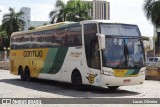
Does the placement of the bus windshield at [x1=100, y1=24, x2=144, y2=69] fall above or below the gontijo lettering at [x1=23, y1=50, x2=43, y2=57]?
above

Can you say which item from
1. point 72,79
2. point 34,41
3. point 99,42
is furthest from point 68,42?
point 34,41

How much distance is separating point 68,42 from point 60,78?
2120 millimetres

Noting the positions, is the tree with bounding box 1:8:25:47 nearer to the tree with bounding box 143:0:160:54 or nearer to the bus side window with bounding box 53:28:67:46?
the tree with bounding box 143:0:160:54

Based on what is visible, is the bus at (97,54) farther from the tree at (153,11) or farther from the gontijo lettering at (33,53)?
the tree at (153,11)

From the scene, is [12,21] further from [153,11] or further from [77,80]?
[77,80]

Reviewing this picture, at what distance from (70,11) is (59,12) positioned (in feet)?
6.85

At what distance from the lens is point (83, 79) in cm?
1781

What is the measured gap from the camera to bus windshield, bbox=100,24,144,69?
54.6 ft

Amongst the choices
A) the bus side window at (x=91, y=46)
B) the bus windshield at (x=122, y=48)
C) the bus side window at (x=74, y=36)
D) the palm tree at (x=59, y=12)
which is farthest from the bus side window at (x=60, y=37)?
the palm tree at (x=59, y=12)


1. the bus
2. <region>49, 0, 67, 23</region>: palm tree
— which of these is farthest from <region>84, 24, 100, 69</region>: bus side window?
<region>49, 0, 67, 23</region>: palm tree

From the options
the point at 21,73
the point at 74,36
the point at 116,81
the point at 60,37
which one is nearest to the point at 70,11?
the point at 21,73

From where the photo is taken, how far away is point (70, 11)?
60.7 metres

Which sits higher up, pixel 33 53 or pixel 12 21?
pixel 33 53

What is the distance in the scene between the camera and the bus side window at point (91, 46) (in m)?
17.0
